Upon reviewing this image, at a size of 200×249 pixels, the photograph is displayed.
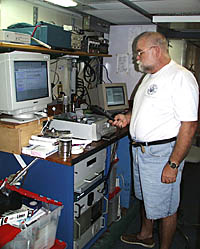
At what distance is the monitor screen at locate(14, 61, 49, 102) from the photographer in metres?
1.73

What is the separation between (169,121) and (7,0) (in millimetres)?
1508

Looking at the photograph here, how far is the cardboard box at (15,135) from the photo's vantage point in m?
1.76

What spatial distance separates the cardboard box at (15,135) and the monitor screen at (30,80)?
175mm

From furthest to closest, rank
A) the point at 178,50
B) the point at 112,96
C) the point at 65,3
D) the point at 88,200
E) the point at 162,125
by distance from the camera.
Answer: the point at 178,50, the point at 112,96, the point at 65,3, the point at 88,200, the point at 162,125

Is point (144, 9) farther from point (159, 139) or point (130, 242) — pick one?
point (130, 242)

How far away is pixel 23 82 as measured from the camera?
178 cm

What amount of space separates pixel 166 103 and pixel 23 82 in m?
0.94

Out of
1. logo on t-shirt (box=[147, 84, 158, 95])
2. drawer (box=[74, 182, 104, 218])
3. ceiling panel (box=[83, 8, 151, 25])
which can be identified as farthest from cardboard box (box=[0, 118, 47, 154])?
ceiling panel (box=[83, 8, 151, 25])

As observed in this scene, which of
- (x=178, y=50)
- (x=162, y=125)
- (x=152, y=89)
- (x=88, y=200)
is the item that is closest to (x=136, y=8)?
(x=152, y=89)

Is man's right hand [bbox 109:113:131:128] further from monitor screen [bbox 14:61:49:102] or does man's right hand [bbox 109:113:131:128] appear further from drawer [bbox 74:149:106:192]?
monitor screen [bbox 14:61:49:102]

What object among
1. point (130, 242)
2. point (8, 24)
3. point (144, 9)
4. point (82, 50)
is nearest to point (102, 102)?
point (82, 50)

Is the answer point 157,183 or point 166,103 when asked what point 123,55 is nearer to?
point 166,103

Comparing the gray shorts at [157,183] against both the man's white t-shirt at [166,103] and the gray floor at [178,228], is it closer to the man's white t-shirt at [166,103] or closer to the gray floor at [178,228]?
the man's white t-shirt at [166,103]

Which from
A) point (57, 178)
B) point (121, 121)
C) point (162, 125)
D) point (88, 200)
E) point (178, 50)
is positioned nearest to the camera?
point (57, 178)
